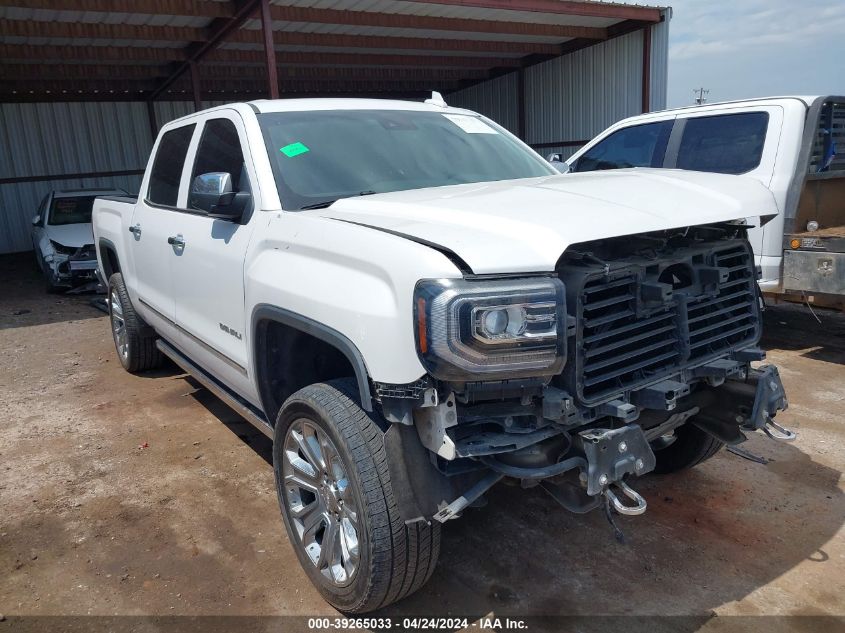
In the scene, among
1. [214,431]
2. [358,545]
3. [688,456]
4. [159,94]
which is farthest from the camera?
[159,94]

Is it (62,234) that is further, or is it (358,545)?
(62,234)

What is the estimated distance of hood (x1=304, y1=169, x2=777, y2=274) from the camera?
2178mm

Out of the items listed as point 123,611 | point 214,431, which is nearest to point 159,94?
point 214,431

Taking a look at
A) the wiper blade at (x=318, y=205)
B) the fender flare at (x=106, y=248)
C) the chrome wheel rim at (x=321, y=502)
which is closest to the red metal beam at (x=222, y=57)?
the fender flare at (x=106, y=248)

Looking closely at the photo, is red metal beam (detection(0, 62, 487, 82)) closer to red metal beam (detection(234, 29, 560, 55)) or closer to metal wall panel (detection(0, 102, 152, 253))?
metal wall panel (detection(0, 102, 152, 253))

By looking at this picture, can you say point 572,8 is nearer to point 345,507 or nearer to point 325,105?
point 325,105

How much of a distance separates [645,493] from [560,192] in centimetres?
179

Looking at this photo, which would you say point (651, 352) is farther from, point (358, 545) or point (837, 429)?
point (837, 429)

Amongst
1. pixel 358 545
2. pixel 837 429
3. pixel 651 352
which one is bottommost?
pixel 837 429

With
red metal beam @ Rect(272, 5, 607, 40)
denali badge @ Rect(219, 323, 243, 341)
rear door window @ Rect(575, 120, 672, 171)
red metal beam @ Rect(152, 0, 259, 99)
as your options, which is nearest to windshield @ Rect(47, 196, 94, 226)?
red metal beam @ Rect(152, 0, 259, 99)

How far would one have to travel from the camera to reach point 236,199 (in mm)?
3182

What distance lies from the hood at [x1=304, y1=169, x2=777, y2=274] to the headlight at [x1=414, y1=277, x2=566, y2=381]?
0.08 meters

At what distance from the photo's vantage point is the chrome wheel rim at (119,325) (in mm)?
5949

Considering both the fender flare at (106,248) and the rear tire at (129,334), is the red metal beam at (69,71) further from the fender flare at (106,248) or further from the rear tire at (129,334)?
the rear tire at (129,334)
